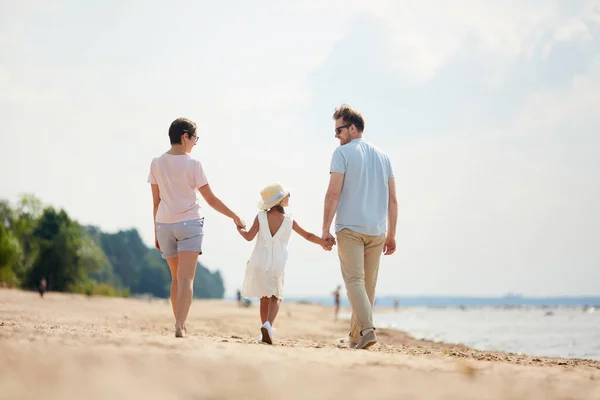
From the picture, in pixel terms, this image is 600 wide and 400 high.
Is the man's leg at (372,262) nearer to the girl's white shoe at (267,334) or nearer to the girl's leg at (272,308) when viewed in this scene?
the girl's leg at (272,308)

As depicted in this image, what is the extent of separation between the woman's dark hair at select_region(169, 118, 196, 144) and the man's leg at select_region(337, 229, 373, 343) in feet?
6.34

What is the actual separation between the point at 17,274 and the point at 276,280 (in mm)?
41375

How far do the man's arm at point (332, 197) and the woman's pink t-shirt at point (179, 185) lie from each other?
131 centimetres

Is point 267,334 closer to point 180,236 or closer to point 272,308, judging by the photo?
point 272,308

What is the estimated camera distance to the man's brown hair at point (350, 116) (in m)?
7.47

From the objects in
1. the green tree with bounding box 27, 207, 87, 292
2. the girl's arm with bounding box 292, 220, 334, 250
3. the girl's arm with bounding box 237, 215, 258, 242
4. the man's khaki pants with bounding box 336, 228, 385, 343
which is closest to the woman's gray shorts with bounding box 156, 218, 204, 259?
the girl's arm with bounding box 237, 215, 258, 242

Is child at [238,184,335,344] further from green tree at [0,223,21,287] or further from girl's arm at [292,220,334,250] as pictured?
green tree at [0,223,21,287]

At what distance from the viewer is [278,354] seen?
480cm

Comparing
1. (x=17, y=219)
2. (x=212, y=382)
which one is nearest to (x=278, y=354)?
(x=212, y=382)

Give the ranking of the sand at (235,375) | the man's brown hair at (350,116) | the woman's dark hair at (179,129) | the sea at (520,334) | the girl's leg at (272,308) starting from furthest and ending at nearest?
the sea at (520,334) < the man's brown hair at (350,116) < the girl's leg at (272,308) < the woman's dark hair at (179,129) < the sand at (235,375)

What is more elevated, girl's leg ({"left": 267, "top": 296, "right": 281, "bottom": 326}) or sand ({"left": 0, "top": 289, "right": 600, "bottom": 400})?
girl's leg ({"left": 267, "top": 296, "right": 281, "bottom": 326})

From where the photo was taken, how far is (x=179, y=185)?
6809mm

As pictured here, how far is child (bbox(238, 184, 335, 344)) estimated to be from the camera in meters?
7.26

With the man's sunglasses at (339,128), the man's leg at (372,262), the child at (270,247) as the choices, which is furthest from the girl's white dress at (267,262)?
the man's sunglasses at (339,128)
